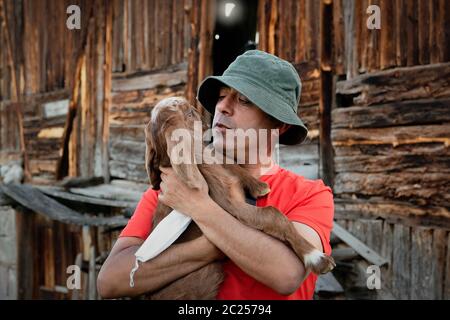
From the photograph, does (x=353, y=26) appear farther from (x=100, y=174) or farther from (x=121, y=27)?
(x=100, y=174)

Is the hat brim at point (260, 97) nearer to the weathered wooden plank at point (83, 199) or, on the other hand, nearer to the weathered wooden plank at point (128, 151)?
the weathered wooden plank at point (83, 199)

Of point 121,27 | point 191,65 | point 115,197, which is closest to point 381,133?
point 191,65

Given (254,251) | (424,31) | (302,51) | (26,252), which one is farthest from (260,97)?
(26,252)

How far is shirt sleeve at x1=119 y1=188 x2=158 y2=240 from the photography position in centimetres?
218

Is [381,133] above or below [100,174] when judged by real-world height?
above

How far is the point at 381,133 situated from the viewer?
15.7 ft

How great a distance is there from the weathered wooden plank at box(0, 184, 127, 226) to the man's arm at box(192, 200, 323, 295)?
429cm

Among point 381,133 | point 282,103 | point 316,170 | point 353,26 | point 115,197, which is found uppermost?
point 353,26

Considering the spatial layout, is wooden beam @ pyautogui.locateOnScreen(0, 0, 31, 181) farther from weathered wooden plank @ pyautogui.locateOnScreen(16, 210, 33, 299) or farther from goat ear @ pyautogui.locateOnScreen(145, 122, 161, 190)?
goat ear @ pyautogui.locateOnScreen(145, 122, 161, 190)

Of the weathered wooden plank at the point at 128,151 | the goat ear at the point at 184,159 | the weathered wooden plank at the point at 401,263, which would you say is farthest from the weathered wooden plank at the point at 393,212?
the goat ear at the point at 184,159

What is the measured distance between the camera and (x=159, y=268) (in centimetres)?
197

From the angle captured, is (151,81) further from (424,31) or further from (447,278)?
(447,278)
